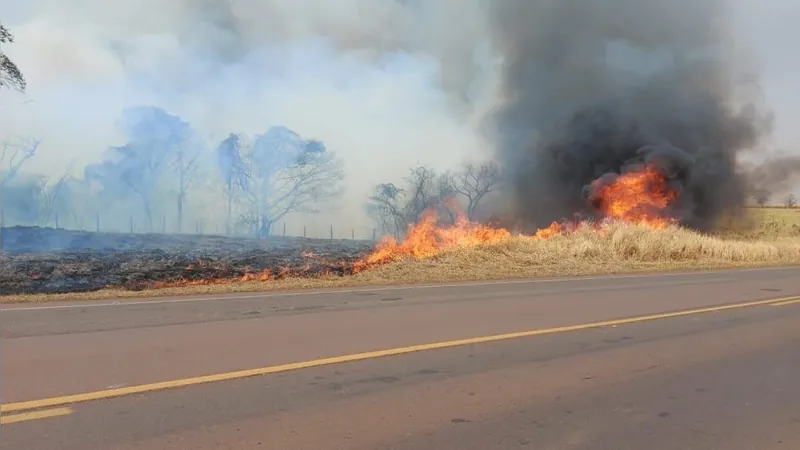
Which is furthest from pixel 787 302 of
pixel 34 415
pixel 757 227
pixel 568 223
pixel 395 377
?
pixel 757 227

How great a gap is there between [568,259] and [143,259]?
612 inches

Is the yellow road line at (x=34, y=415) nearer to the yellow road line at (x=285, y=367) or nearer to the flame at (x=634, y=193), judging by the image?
the yellow road line at (x=285, y=367)

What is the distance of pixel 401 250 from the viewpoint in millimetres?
22047

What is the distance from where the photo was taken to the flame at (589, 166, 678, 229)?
106 feet

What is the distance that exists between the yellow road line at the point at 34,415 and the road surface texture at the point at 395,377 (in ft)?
0.07

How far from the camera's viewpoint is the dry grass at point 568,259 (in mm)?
15236

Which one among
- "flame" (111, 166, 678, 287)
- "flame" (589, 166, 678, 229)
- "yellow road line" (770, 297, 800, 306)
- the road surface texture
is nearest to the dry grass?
"flame" (111, 166, 678, 287)

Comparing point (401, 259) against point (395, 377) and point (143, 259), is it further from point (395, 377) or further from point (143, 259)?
point (395, 377)

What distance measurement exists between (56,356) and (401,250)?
16.1 m

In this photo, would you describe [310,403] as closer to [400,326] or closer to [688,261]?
[400,326]

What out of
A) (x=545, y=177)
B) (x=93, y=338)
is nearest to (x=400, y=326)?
(x=93, y=338)

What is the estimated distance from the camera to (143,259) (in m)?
24.3

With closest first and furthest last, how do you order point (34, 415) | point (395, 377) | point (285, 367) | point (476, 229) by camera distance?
point (34, 415), point (395, 377), point (285, 367), point (476, 229)

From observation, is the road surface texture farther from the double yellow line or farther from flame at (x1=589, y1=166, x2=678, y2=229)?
flame at (x1=589, y1=166, x2=678, y2=229)
